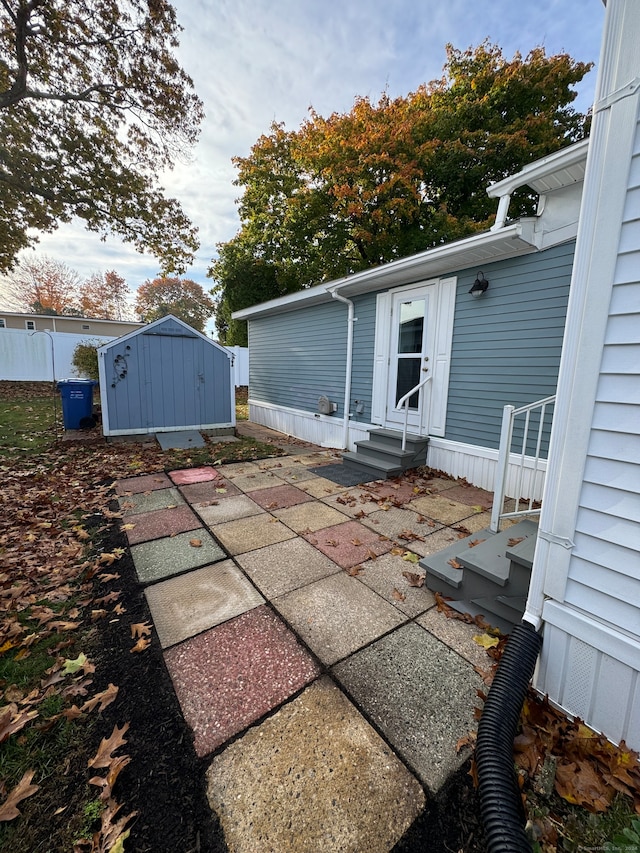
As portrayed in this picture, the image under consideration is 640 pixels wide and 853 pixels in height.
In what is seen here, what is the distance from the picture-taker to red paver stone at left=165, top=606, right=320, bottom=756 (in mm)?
1531

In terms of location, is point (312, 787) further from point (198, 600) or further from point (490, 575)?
point (490, 575)

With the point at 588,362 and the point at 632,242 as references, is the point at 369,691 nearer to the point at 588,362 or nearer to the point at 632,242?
the point at 588,362

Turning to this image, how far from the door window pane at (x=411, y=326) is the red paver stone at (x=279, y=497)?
289 centimetres

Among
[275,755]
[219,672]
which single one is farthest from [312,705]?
[219,672]

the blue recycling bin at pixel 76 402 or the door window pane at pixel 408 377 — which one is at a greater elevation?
the door window pane at pixel 408 377

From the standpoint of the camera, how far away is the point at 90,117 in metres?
9.39

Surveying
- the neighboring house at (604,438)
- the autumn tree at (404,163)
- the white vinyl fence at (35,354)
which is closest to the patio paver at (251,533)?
the neighboring house at (604,438)

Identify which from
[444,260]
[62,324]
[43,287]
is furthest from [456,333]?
[43,287]

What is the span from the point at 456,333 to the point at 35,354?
1656cm

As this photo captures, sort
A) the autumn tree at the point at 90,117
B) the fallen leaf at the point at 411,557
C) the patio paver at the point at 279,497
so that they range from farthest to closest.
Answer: the autumn tree at the point at 90,117 → the patio paver at the point at 279,497 → the fallen leaf at the point at 411,557

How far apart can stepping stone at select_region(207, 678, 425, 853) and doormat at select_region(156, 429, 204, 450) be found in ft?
18.4

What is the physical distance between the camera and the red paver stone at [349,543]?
9.45 feet

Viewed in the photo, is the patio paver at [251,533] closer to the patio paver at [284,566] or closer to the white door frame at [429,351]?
the patio paver at [284,566]

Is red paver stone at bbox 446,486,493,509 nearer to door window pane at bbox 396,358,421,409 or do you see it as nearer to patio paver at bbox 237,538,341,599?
door window pane at bbox 396,358,421,409
